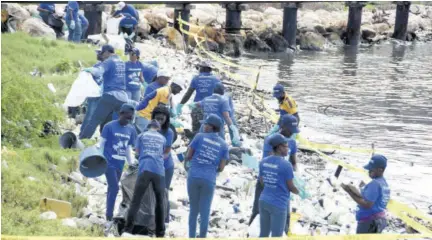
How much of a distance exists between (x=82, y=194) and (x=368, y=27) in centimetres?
3608

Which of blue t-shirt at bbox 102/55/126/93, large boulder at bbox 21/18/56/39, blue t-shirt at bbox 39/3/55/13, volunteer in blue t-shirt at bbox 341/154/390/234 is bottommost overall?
volunteer in blue t-shirt at bbox 341/154/390/234

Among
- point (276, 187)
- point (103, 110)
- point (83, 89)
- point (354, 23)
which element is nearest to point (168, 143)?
point (276, 187)

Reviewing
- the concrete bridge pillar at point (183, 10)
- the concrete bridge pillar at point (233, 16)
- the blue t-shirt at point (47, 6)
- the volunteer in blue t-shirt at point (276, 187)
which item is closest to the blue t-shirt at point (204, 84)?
the volunteer in blue t-shirt at point (276, 187)

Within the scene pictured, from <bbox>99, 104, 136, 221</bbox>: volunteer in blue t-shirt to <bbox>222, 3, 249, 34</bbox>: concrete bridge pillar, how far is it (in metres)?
26.3

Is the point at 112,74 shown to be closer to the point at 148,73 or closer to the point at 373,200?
the point at 148,73

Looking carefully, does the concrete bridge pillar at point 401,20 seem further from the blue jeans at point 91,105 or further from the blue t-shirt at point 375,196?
the blue t-shirt at point 375,196

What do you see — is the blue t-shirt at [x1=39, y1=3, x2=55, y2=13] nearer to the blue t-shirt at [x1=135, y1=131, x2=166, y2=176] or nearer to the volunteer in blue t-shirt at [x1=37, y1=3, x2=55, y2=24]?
the volunteer in blue t-shirt at [x1=37, y1=3, x2=55, y2=24]

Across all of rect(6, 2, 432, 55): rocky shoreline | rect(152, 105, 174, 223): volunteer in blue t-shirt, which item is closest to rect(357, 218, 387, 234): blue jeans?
rect(152, 105, 174, 223): volunteer in blue t-shirt

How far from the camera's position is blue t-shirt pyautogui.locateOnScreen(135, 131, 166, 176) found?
969cm

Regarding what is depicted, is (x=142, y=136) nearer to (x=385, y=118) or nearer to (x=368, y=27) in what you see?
(x=385, y=118)

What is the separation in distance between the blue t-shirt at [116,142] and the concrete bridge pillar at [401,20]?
115 feet

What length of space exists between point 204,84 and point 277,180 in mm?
5017

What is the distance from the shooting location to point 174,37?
3109cm

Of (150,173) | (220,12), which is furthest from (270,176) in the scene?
(220,12)
